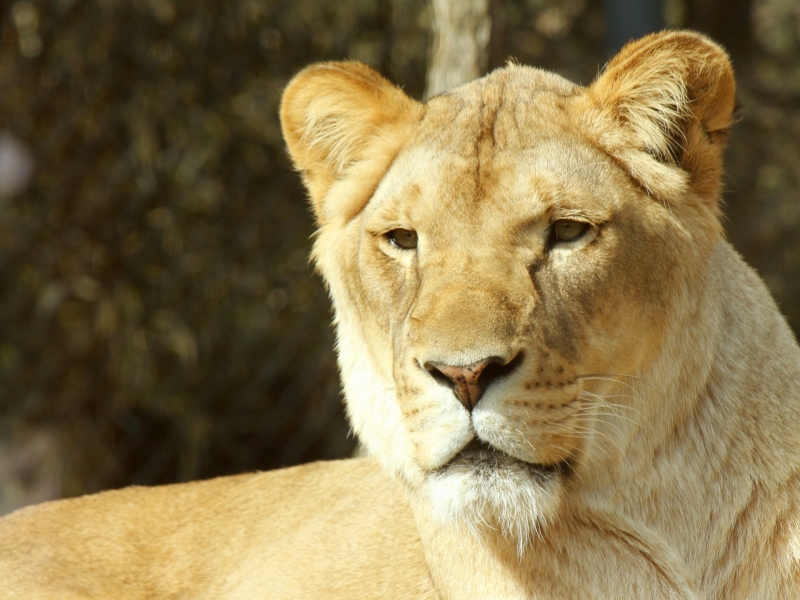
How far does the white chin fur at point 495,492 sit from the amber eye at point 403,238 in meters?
0.50

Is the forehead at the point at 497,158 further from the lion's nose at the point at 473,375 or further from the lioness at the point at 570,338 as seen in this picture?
the lion's nose at the point at 473,375

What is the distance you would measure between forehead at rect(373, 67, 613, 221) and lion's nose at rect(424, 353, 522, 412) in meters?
0.34

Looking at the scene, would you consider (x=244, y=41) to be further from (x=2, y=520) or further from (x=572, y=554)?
(x=572, y=554)

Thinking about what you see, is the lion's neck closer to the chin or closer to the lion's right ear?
the chin

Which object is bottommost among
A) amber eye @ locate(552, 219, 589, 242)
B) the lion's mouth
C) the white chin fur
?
the white chin fur

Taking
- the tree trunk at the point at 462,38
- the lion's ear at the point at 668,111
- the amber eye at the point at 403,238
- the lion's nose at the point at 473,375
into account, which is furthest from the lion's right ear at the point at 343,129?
the tree trunk at the point at 462,38

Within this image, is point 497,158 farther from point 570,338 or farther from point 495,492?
point 495,492

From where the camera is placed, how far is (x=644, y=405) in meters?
2.12

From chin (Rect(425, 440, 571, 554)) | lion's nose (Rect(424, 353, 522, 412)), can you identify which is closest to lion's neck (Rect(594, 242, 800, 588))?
chin (Rect(425, 440, 571, 554))

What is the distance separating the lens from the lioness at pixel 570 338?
6.38 feet

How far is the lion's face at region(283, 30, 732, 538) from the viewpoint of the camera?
1.90 meters

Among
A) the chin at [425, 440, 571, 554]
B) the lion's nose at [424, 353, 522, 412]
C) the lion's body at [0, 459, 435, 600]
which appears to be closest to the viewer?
the lion's nose at [424, 353, 522, 412]

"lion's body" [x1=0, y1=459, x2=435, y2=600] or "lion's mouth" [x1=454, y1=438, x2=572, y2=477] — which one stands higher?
"lion's mouth" [x1=454, y1=438, x2=572, y2=477]

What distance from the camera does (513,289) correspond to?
1972 mm
